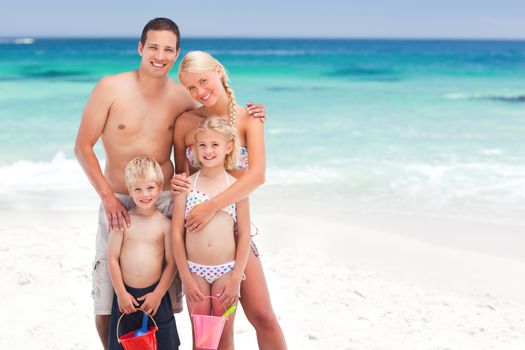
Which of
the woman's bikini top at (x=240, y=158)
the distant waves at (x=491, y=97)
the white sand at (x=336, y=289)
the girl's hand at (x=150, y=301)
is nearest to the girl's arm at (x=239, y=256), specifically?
the woman's bikini top at (x=240, y=158)

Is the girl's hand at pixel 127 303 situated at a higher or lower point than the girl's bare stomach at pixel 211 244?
lower

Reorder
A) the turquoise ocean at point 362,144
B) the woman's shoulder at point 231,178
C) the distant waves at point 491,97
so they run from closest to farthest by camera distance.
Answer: the woman's shoulder at point 231,178 → the turquoise ocean at point 362,144 → the distant waves at point 491,97

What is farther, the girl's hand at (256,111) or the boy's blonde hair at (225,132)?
the girl's hand at (256,111)

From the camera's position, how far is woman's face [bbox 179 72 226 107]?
3.10 m

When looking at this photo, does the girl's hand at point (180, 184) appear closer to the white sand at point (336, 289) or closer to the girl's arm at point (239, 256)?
the girl's arm at point (239, 256)

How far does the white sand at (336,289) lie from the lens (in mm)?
4250

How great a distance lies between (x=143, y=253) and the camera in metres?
3.14

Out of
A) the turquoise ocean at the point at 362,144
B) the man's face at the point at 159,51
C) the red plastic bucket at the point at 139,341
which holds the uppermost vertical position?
the man's face at the point at 159,51

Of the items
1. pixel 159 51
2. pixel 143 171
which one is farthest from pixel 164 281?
pixel 159 51

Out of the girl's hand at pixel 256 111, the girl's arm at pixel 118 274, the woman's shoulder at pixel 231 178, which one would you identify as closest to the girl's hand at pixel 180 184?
the woman's shoulder at pixel 231 178

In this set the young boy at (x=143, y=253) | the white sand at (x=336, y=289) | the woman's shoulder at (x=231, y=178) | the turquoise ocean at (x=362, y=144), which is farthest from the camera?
the turquoise ocean at (x=362, y=144)

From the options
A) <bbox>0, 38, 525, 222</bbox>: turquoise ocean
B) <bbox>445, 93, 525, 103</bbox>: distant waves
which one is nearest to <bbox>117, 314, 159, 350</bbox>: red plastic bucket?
<bbox>0, 38, 525, 222</bbox>: turquoise ocean

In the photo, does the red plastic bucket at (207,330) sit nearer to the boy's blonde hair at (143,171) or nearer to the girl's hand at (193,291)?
the girl's hand at (193,291)

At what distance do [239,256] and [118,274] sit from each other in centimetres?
60
